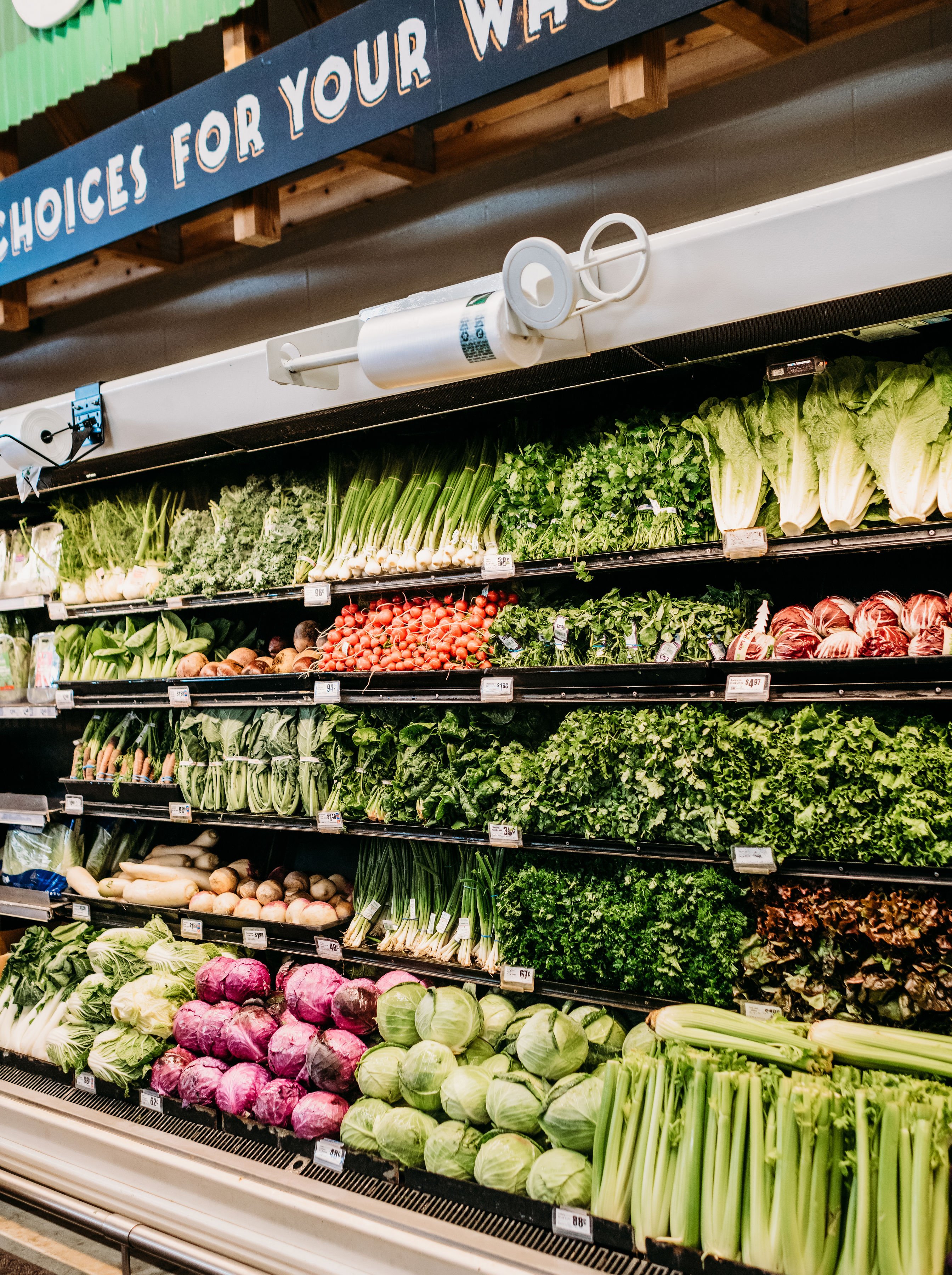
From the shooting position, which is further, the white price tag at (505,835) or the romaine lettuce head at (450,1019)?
the white price tag at (505,835)

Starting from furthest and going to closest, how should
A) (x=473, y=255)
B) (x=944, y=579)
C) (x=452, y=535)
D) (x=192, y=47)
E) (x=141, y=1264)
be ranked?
(x=192, y=47)
(x=473, y=255)
(x=452, y=535)
(x=141, y=1264)
(x=944, y=579)

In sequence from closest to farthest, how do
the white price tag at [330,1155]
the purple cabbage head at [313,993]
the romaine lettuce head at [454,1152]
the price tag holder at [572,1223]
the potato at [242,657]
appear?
the price tag holder at [572,1223]
the romaine lettuce head at [454,1152]
the white price tag at [330,1155]
the purple cabbage head at [313,993]
the potato at [242,657]

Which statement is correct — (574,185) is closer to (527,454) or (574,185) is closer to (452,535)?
(527,454)

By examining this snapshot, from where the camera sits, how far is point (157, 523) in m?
4.81

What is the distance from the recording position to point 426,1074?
3.03 metres

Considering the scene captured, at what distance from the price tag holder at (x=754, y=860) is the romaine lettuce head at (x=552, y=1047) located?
73 cm

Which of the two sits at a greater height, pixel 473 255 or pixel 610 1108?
pixel 473 255

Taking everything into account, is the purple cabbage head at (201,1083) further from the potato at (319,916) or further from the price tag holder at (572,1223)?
the price tag holder at (572,1223)

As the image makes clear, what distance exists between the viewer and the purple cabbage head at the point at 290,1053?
339 centimetres

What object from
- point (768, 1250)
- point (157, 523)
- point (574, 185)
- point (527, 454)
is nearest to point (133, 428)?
point (157, 523)

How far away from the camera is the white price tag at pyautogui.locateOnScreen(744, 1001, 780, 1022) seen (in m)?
2.87

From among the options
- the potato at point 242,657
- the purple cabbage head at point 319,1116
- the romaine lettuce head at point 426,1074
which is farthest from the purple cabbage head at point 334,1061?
the potato at point 242,657

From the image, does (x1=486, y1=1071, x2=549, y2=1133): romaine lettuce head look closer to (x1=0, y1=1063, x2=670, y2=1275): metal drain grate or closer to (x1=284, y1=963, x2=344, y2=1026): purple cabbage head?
(x1=0, y1=1063, x2=670, y2=1275): metal drain grate

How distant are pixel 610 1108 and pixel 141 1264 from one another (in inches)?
79.8
